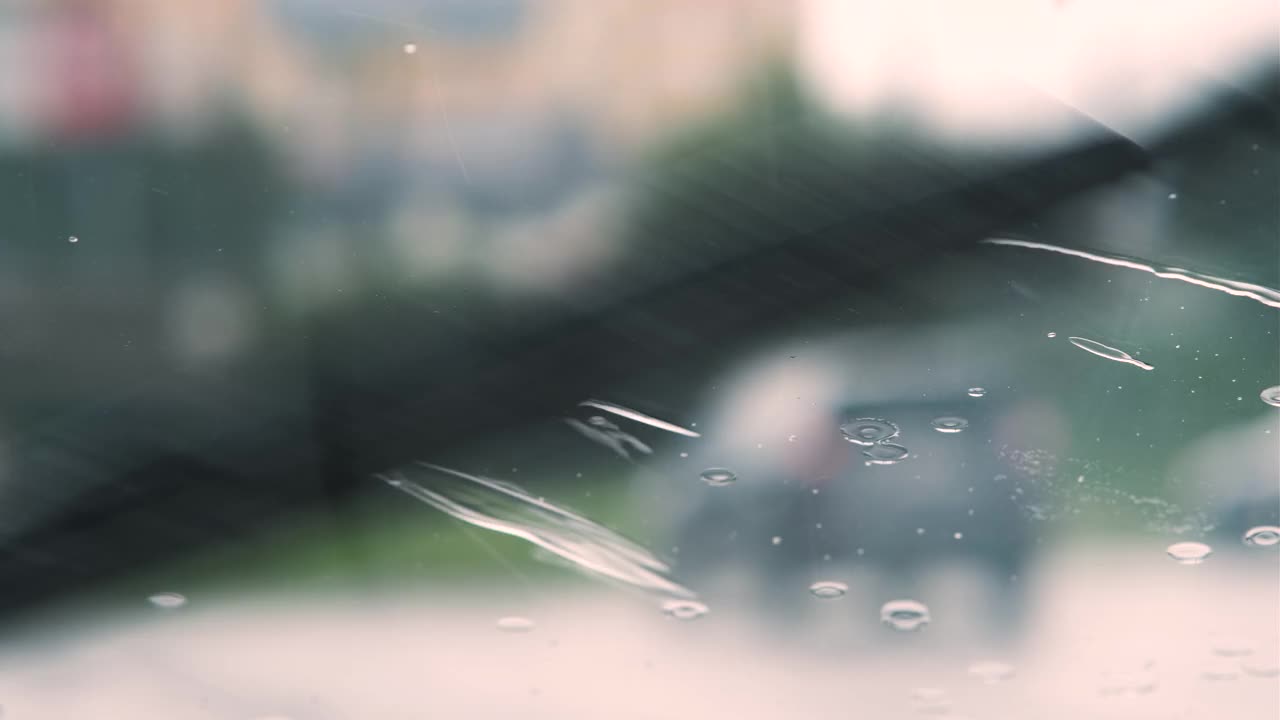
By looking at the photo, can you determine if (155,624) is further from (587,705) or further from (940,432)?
(940,432)

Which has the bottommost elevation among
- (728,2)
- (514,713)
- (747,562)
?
(514,713)

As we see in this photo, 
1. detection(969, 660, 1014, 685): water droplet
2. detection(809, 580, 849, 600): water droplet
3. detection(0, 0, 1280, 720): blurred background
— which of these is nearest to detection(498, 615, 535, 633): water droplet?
detection(0, 0, 1280, 720): blurred background

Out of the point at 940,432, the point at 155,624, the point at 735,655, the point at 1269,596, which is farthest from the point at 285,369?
the point at 1269,596

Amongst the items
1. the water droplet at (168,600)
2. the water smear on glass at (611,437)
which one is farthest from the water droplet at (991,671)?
the water droplet at (168,600)

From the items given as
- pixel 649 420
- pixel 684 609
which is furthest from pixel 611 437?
pixel 684 609

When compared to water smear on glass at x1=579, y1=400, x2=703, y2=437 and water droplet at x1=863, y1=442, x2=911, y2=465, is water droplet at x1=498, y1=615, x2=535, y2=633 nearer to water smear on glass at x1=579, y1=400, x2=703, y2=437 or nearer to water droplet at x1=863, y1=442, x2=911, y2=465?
water smear on glass at x1=579, y1=400, x2=703, y2=437
